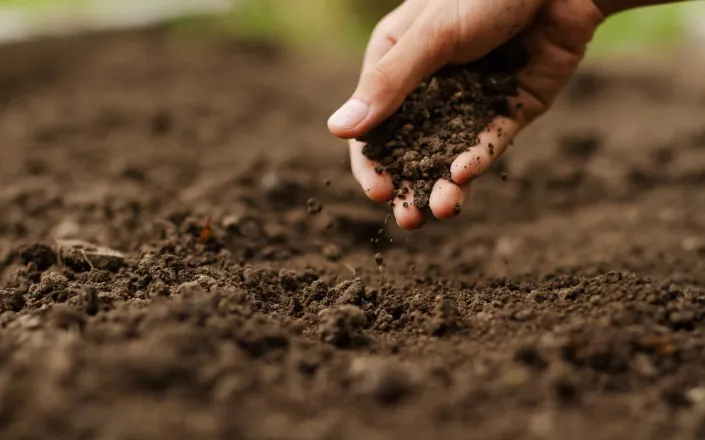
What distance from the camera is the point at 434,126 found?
196 centimetres

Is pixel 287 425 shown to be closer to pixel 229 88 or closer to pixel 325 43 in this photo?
pixel 229 88

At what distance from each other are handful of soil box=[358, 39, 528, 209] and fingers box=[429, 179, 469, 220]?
0.03 meters

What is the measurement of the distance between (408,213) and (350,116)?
308 millimetres

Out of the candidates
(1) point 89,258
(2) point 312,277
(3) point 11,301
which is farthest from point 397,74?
(3) point 11,301

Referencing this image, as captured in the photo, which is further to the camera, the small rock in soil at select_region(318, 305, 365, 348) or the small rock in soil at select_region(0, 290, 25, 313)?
the small rock in soil at select_region(0, 290, 25, 313)

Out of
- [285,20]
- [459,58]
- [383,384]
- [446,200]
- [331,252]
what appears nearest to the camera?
[383,384]

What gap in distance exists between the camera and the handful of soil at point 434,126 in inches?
73.7

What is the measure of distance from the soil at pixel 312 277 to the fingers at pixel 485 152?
349mm

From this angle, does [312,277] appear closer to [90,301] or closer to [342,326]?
[342,326]

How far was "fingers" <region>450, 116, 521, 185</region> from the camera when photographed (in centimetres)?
183

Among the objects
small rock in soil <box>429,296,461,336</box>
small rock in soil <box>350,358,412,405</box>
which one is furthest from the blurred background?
small rock in soil <box>350,358,412,405</box>

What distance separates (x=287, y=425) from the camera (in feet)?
3.76

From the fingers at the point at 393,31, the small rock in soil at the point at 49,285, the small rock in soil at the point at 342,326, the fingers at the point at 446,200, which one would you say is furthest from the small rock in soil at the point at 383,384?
the fingers at the point at 393,31

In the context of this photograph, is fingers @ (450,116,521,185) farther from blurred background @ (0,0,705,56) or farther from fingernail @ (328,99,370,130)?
blurred background @ (0,0,705,56)
